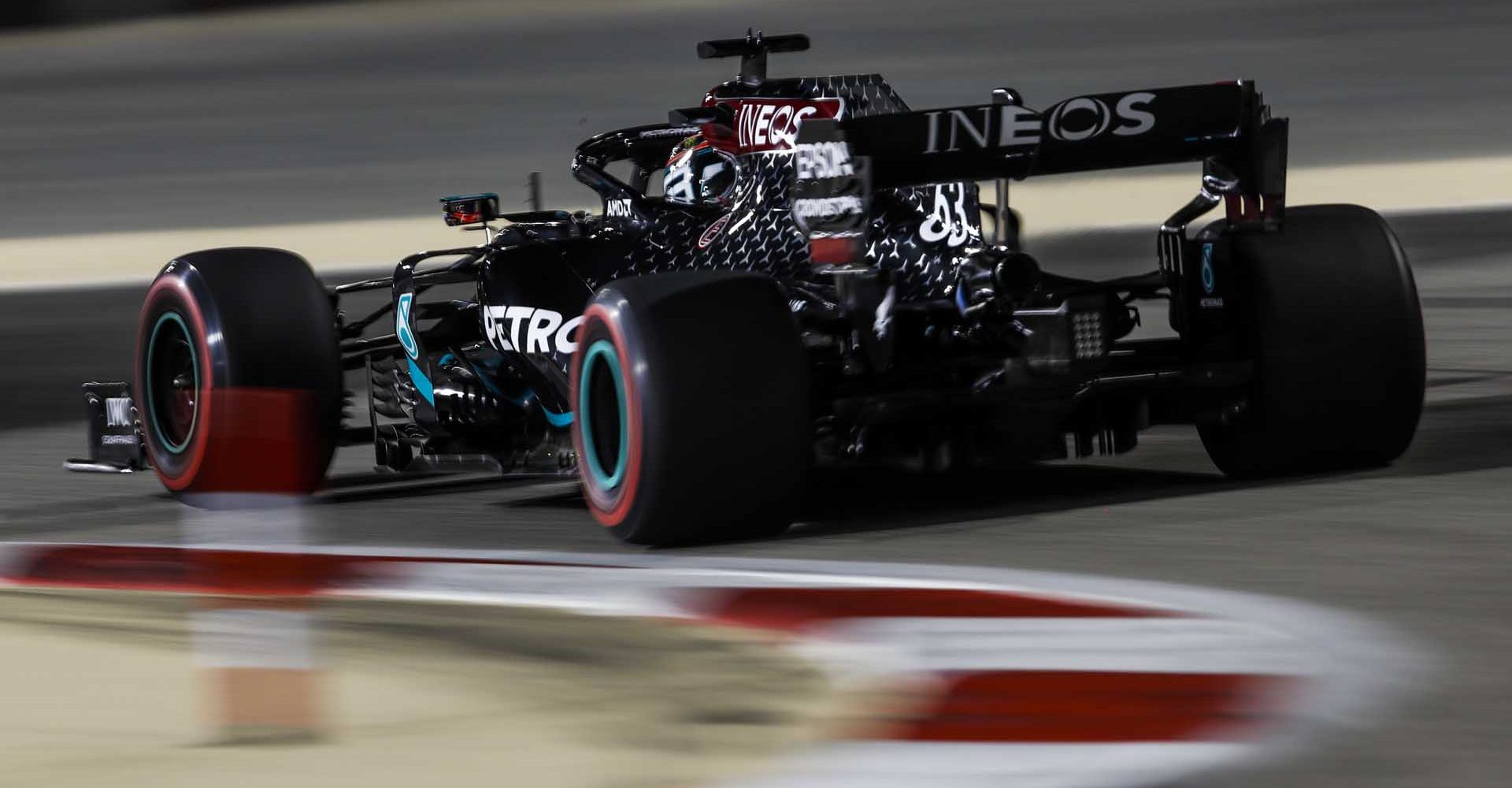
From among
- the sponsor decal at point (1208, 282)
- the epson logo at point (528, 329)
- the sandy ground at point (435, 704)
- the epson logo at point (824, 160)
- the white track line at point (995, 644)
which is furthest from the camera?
the epson logo at point (528, 329)

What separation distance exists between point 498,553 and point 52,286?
17741 millimetres

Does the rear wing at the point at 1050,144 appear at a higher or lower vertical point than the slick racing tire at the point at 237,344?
higher

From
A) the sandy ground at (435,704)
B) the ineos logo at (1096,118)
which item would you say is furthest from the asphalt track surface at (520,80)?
the sandy ground at (435,704)

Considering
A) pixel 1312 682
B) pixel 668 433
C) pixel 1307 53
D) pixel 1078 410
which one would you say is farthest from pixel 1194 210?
pixel 1307 53

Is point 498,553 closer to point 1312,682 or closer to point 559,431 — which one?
point 559,431

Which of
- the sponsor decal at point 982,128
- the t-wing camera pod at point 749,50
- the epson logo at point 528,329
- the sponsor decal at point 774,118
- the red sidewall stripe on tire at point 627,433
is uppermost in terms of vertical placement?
the t-wing camera pod at point 749,50

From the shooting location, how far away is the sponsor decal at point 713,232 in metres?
8.80

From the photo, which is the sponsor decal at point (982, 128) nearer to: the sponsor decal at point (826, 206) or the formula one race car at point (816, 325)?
the formula one race car at point (816, 325)

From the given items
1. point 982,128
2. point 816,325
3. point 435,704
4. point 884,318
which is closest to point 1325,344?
point 982,128

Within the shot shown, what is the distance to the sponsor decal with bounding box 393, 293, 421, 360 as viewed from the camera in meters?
9.44

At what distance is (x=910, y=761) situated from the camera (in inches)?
178

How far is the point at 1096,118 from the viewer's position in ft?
25.7

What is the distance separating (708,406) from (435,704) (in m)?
1.97

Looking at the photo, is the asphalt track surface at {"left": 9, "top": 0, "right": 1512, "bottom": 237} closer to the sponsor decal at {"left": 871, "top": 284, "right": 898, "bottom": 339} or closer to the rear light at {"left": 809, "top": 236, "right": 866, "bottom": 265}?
the sponsor decal at {"left": 871, "top": 284, "right": 898, "bottom": 339}
